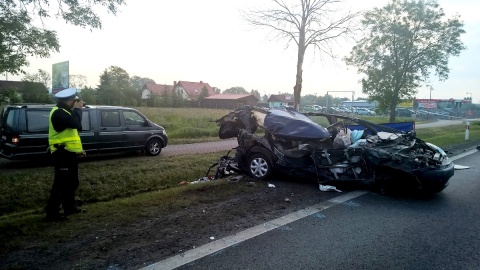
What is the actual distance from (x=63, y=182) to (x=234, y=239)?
8.41 ft

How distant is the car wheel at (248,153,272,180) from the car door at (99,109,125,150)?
4.80 meters

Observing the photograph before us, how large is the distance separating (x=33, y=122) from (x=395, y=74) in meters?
18.1

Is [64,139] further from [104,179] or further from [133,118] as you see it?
[133,118]

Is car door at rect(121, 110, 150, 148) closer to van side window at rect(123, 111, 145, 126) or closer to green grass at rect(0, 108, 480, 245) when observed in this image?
van side window at rect(123, 111, 145, 126)

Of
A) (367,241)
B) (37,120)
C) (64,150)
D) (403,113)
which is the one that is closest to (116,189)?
(64,150)

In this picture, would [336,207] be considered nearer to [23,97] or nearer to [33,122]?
[33,122]

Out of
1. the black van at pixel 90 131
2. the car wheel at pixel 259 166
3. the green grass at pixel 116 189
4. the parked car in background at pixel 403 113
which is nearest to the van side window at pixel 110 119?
the black van at pixel 90 131

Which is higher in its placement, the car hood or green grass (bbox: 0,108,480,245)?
the car hood

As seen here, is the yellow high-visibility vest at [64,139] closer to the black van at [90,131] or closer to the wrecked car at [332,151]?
the wrecked car at [332,151]

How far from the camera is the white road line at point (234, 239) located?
129 inches

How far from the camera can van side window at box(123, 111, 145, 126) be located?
10108 mm

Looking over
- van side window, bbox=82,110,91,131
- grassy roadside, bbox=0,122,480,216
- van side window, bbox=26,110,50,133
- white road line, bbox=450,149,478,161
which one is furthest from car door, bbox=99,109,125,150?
white road line, bbox=450,149,478,161

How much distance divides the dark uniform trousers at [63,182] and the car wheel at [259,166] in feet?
11.8

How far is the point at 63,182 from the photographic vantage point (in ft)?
14.5
